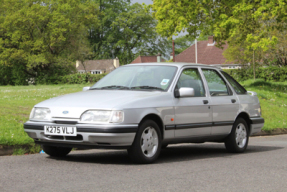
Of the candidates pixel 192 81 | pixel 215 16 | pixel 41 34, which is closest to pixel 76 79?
pixel 41 34

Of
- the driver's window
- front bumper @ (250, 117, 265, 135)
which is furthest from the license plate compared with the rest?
front bumper @ (250, 117, 265, 135)

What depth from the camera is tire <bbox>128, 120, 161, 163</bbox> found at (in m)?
6.89

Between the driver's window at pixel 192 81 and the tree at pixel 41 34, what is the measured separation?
50.2m

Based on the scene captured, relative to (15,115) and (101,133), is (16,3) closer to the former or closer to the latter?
(15,115)

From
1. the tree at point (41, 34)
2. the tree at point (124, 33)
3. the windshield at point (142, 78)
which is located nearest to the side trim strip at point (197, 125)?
the windshield at point (142, 78)

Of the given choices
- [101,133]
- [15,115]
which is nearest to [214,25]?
[15,115]

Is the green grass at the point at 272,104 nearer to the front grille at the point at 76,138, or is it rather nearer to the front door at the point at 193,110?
the front door at the point at 193,110

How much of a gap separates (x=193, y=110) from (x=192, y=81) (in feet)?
2.12

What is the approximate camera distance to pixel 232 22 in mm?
24969

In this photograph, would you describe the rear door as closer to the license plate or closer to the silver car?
the silver car

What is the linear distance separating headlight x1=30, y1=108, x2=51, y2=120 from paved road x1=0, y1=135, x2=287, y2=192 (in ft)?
2.25

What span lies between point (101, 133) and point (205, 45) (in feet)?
246

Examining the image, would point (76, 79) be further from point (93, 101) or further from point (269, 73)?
point (93, 101)

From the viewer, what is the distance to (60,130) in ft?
22.3
